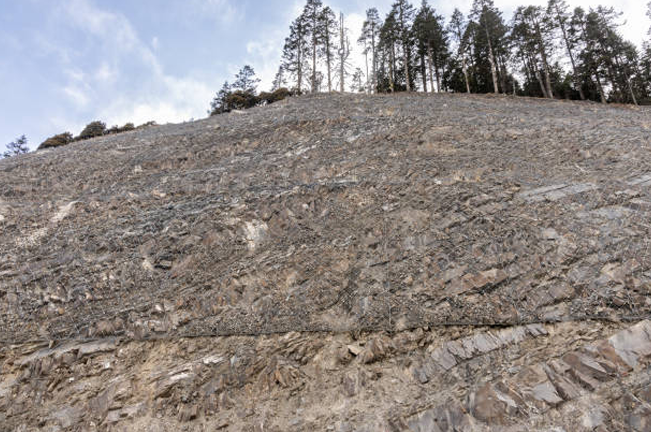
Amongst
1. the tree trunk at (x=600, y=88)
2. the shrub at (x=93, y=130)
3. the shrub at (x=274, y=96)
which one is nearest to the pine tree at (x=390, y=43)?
the shrub at (x=274, y=96)

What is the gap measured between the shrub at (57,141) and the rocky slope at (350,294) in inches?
817

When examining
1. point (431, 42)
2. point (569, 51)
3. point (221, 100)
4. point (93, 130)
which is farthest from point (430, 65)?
point (93, 130)

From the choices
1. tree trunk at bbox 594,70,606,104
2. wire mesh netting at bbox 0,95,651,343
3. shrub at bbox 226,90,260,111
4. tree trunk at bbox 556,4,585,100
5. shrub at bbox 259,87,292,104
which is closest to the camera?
wire mesh netting at bbox 0,95,651,343

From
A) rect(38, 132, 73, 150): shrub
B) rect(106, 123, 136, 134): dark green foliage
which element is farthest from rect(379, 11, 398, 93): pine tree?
rect(38, 132, 73, 150): shrub

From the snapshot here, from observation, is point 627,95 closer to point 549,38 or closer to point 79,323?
point 549,38

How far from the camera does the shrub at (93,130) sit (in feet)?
94.4

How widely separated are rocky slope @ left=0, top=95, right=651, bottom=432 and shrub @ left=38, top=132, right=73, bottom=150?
2074 cm

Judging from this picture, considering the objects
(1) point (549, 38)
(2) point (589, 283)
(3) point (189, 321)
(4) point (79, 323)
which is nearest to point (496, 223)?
(2) point (589, 283)

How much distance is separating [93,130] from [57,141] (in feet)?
9.98

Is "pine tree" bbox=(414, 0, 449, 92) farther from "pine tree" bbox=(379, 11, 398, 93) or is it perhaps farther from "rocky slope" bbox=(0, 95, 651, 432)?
"rocky slope" bbox=(0, 95, 651, 432)

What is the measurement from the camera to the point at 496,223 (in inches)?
282

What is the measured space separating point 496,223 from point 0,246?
13553mm

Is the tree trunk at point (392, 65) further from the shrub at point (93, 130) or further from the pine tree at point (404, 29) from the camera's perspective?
the shrub at point (93, 130)

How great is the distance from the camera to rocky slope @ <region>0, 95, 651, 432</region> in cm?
454
